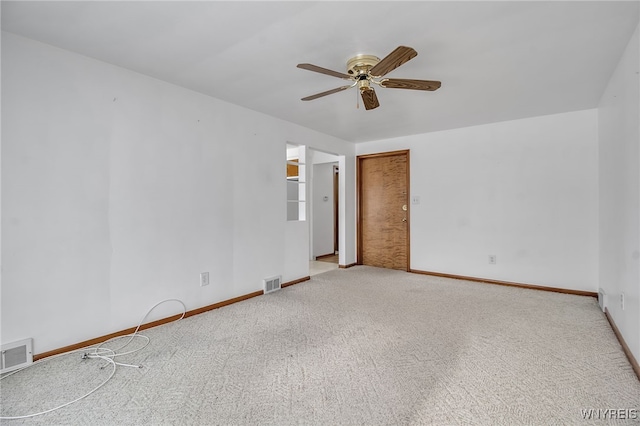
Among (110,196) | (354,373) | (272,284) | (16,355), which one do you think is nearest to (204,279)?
(272,284)

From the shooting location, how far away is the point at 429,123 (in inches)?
166

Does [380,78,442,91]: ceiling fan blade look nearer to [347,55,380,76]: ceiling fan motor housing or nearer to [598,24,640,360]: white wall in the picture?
[347,55,380,76]: ceiling fan motor housing

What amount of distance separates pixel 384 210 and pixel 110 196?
3.99m

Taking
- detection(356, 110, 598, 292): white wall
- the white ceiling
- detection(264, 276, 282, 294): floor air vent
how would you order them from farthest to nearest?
detection(264, 276, 282, 294): floor air vent → detection(356, 110, 598, 292): white wall → the white ceiling

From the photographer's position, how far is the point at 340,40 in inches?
82.6

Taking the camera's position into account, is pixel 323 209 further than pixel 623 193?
Yes

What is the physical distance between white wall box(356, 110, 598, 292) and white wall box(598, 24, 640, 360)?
43cm

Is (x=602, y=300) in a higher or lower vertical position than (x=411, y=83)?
lower

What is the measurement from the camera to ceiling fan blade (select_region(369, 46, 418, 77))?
1806 mm

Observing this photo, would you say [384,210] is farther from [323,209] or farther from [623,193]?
[623,193]

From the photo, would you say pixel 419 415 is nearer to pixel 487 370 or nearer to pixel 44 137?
pixel 487 370

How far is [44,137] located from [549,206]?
5144 mm

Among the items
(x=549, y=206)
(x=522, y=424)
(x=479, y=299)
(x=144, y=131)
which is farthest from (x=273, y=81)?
(x=549, y=206)

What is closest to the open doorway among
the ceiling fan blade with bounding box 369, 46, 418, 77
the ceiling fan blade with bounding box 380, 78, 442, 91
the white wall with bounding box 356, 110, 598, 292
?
the white wall with bounding box 356, 110, 598, 292
